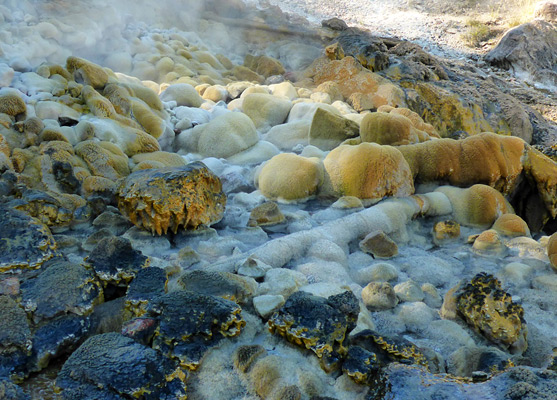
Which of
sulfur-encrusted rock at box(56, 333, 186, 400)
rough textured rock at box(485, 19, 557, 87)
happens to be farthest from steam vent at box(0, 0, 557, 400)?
rough textured rock at box(485, 19, 557, 87)

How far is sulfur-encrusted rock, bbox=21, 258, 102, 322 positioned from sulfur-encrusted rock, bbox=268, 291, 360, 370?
2.87 feet

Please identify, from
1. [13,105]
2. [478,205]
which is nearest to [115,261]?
[13,105]

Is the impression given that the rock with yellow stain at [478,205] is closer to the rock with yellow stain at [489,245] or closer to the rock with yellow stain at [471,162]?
the rock with yellow stain at [471,162]

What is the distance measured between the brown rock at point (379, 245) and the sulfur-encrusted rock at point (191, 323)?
4.14 feet

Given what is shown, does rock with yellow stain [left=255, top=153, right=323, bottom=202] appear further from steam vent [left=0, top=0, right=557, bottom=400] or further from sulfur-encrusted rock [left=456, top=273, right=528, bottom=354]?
sulfur-encrusted rock [left=456, top=273, right=528, bottom=354]

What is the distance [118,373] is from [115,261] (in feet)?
2.72

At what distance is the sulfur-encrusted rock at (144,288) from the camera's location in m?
2.33

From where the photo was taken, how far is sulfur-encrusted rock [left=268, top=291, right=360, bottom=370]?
2082 millimetres

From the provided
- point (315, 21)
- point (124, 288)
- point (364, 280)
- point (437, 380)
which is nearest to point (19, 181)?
point (124, 288)

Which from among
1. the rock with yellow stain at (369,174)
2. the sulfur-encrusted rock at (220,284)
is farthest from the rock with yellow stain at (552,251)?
the sulfur-encrusted rock at (220,284)

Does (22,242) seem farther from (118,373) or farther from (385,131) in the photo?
(385,131)

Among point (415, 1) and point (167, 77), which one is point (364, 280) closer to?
point (167, 77)

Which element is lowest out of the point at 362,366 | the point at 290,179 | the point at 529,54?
the point at 290,179

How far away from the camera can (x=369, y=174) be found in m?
3.97
